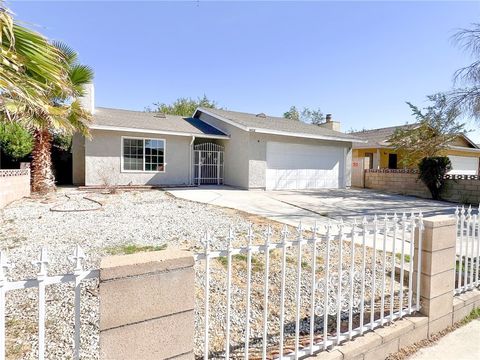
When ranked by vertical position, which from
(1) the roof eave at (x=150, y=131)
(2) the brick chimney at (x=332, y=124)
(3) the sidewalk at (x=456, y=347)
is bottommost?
(3) the sidewalk at (x=456, y=347)

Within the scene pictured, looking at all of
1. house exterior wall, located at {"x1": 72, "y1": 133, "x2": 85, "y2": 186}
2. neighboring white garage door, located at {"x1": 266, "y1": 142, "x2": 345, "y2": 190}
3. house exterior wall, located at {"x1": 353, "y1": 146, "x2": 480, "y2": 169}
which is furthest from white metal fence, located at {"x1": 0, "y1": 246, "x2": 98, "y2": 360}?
house exterior wall, located at {"x1": 353, "y1": 146, "x2": 480, "y2": 169}

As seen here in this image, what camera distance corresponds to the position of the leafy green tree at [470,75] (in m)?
11.9

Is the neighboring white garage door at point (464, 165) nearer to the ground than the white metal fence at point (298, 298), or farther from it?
farther from it

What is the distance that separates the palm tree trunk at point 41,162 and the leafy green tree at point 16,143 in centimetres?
276

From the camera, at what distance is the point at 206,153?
1644 cm

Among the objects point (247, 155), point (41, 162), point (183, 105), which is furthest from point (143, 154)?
point (183, 105)

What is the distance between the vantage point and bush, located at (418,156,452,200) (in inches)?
576

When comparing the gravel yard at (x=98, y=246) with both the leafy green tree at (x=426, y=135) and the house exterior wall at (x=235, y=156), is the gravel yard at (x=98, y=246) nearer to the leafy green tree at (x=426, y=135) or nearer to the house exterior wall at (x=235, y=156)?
the house exterior wall at (x=235, y=156)

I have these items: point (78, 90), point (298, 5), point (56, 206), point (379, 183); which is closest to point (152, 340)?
point (56, 206)

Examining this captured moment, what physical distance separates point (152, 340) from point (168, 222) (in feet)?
18.1

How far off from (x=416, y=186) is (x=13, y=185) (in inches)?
744

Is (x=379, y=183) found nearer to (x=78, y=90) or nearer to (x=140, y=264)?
(x=78, y=90)

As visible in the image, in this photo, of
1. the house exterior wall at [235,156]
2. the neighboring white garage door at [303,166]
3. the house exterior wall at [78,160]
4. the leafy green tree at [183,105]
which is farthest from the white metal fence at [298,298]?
the leafy green tree at [183,105]

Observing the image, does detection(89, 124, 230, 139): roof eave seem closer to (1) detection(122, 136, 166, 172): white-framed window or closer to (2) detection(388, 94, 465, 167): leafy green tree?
(1) detection(122, 136, 166, 172): white-framed window
